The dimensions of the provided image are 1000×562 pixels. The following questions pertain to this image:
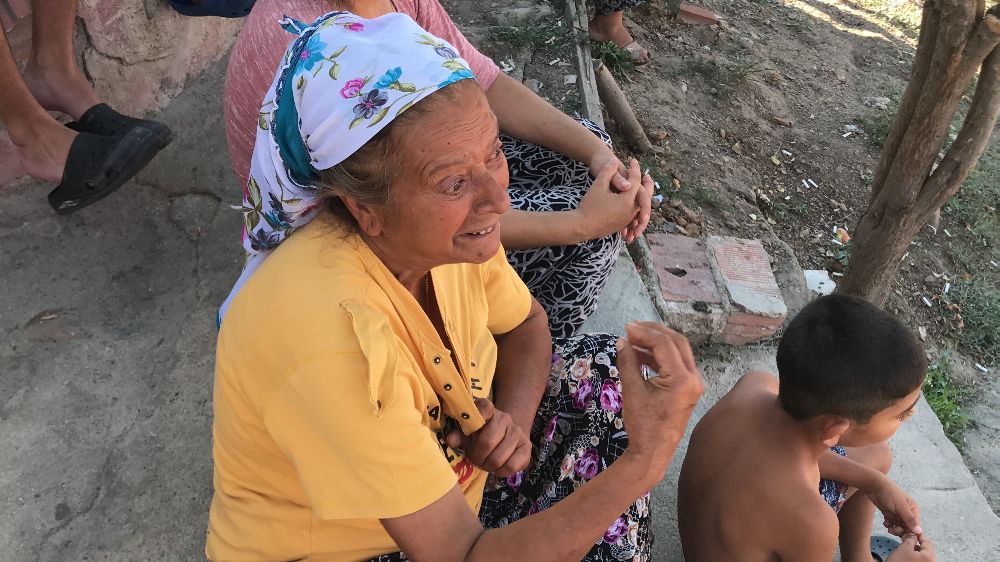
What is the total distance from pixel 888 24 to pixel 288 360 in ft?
23.8

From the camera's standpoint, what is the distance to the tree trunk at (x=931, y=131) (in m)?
2.44

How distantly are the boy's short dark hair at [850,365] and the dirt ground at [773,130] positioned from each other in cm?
177

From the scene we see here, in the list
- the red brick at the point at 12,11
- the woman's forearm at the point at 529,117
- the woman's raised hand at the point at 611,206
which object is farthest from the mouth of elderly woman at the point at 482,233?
the red brick at the point at 12,11

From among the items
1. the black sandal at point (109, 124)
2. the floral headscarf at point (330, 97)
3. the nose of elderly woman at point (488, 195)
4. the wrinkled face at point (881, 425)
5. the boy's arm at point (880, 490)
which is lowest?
the boy's arm at point (880, 490)

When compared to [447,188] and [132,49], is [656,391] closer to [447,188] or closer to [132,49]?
[447,188]

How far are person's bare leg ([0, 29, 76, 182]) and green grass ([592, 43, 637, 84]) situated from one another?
133 inches

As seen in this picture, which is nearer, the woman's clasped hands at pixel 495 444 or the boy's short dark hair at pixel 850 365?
the woman's clasped hands at pixel 495 444

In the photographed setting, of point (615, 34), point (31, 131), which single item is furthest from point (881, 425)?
point (615, 34)

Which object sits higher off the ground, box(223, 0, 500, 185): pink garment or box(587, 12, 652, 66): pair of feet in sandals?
box(223, 0, 500, 185): pink garment

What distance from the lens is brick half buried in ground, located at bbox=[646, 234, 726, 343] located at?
2.93m

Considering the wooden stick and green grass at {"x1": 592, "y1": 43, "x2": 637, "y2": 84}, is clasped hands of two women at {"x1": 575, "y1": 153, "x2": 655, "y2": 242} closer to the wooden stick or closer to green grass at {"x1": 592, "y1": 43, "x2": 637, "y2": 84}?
the wooden stick

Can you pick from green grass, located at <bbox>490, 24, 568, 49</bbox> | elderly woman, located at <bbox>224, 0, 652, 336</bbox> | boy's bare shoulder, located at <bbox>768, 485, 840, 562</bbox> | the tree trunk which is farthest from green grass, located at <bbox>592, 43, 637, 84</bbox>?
boy's bare shoulder, located at <bbox>768, 485, 840, 562</bbox>

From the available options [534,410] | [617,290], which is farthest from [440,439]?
[617,290]

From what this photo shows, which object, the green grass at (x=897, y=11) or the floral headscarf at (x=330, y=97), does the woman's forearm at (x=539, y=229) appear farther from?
the green grass at (x=897, y=11)
